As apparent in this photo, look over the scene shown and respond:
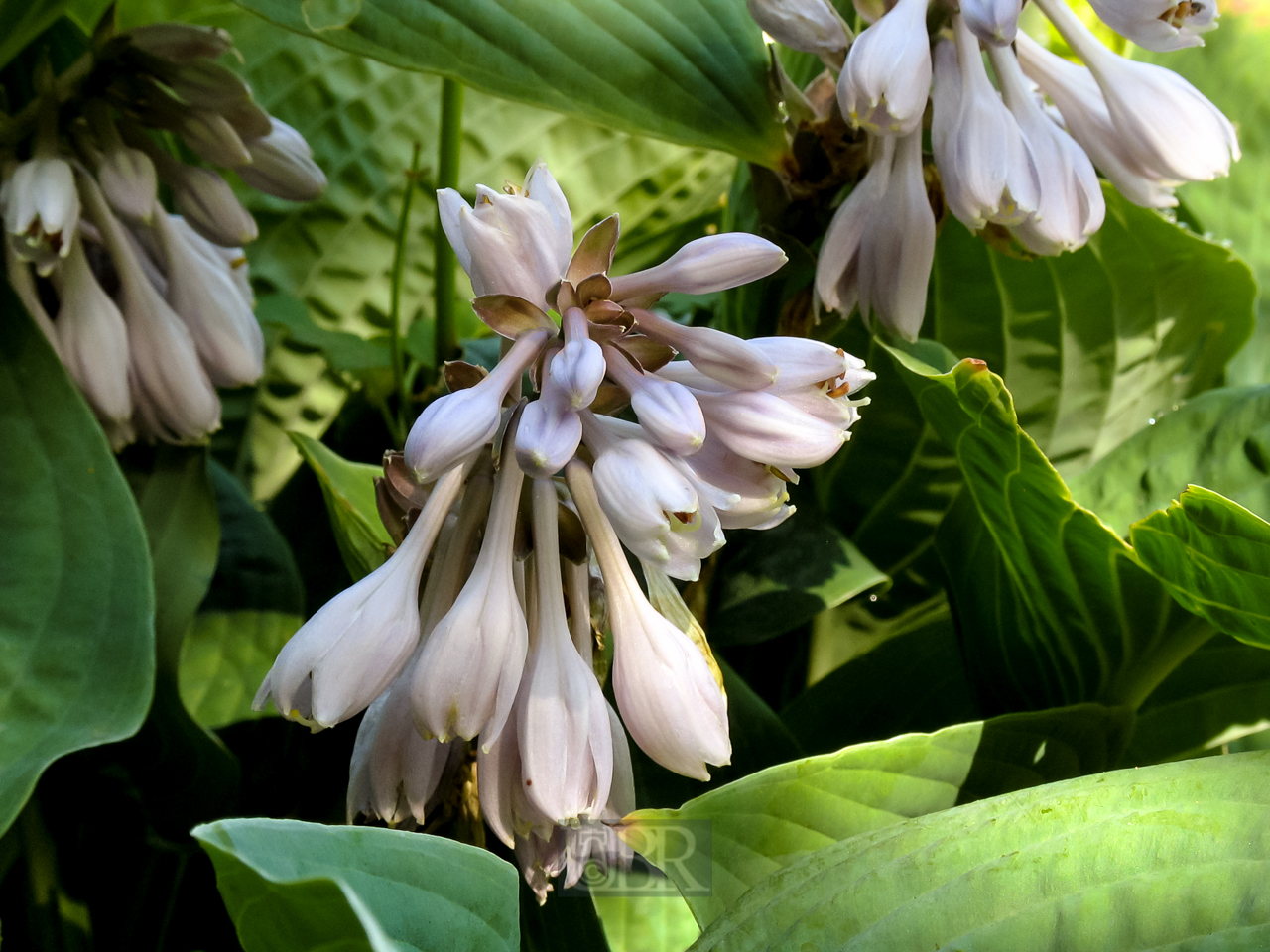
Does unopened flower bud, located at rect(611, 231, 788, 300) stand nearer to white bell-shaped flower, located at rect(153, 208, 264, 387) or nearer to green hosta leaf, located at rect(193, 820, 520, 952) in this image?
green hosta leaf, located at rect(193, 820, 520, 952)

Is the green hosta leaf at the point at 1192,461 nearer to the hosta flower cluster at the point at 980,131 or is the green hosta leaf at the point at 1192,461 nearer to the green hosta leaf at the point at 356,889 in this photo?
the hosta flower cluster at the point at 980,131

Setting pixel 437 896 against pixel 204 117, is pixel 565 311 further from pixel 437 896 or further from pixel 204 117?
pixel 204 117

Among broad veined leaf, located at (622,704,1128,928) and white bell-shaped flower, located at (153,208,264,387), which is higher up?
white bell-shaped flower, located at (153,208,264,387)

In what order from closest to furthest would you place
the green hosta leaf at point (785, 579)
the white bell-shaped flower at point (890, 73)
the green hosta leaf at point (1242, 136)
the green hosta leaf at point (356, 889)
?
the green hosta leaf at point (356, 889) < the white bell-shaped flower at point (890, 73) < the green hosta leaf at point (785, 579) < the green hosta leaf at point (1242, 136)

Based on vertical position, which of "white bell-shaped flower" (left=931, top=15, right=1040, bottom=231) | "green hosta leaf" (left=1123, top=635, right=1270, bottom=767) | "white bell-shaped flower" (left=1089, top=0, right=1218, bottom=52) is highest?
"white bell-shaped flower" (left=1089, top=0, right=1218, bottom=52)

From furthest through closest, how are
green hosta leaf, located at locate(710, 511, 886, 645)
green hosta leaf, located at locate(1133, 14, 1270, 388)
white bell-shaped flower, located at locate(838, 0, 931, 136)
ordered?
green hosta leaf, located at locate(1133, 14, 1270, 388), green hosta leaf, located at locate(710, 511, 886, 645), white bell-shaped flower, located at locate(838, 0, 931, 136)

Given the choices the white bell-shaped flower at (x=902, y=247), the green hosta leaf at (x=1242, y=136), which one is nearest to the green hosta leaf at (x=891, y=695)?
the white bell-shaped flower at (x=902, y=247)

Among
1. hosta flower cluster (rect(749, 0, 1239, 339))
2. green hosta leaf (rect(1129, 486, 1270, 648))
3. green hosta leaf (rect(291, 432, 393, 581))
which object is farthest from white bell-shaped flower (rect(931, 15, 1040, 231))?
green hosta leaf (rect(291, 432, 393, 581))
